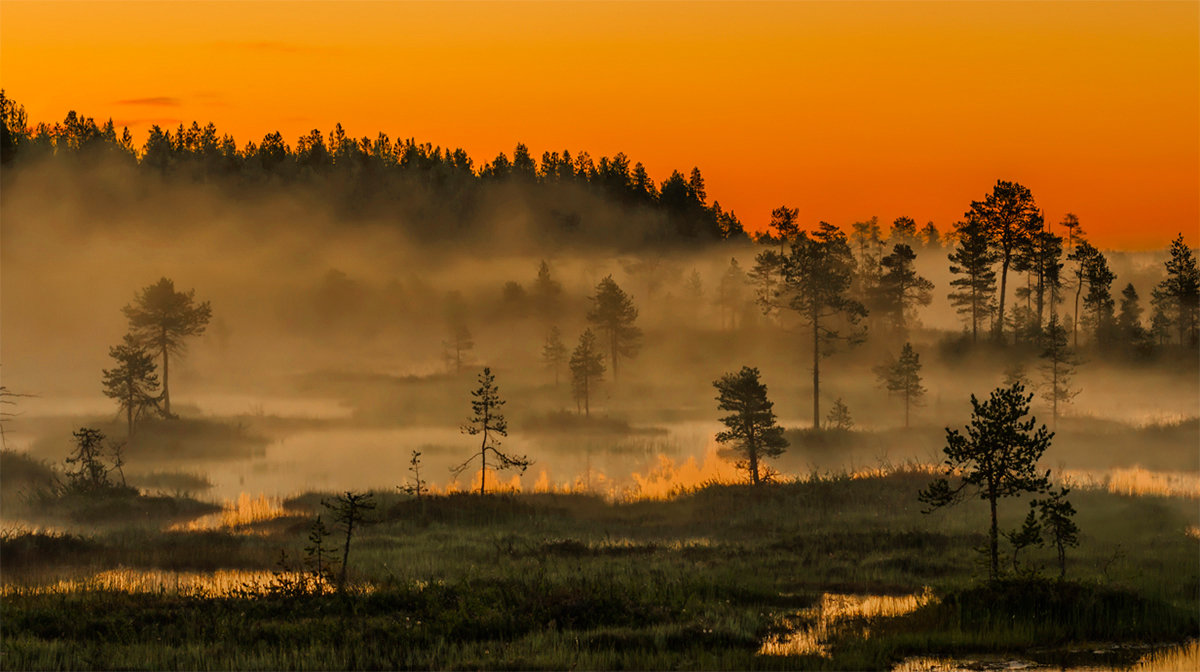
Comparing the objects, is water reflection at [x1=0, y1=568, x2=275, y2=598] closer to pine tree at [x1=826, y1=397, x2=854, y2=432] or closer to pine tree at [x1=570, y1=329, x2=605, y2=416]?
pine tree at [x1=826, y1=397, x2=854, y2=432]

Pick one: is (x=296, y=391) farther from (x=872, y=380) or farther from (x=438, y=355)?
(x=872, y=380)

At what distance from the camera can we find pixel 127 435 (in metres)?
71.7

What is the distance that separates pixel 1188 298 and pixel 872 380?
2583 centimetres

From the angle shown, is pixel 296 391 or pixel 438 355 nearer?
pixel 296 391

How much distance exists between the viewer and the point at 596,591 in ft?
82.9

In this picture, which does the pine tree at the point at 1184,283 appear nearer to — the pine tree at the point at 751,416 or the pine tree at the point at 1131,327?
the pine tree at the point at 1131,327

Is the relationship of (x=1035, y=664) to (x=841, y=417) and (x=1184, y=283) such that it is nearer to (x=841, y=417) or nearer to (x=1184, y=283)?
(x=841, y=417)

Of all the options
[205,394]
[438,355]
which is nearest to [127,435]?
[205,394]

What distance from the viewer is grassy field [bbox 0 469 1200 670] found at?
21391 mm

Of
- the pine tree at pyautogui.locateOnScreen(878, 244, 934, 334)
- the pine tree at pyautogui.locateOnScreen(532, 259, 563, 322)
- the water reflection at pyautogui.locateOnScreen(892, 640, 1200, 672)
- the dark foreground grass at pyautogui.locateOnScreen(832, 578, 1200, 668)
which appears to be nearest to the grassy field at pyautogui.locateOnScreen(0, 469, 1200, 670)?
the dark foreground grass at pyautogui.locateOnScreen(832, 578, 1200, 668)

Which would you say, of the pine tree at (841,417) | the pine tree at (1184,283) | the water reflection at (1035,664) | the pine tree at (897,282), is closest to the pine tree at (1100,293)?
the pine tree at (1184,283)

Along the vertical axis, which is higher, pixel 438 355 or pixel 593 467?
pixel 438 355

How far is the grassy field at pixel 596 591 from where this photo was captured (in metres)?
21.4

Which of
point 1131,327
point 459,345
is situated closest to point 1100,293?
point 1131,327
